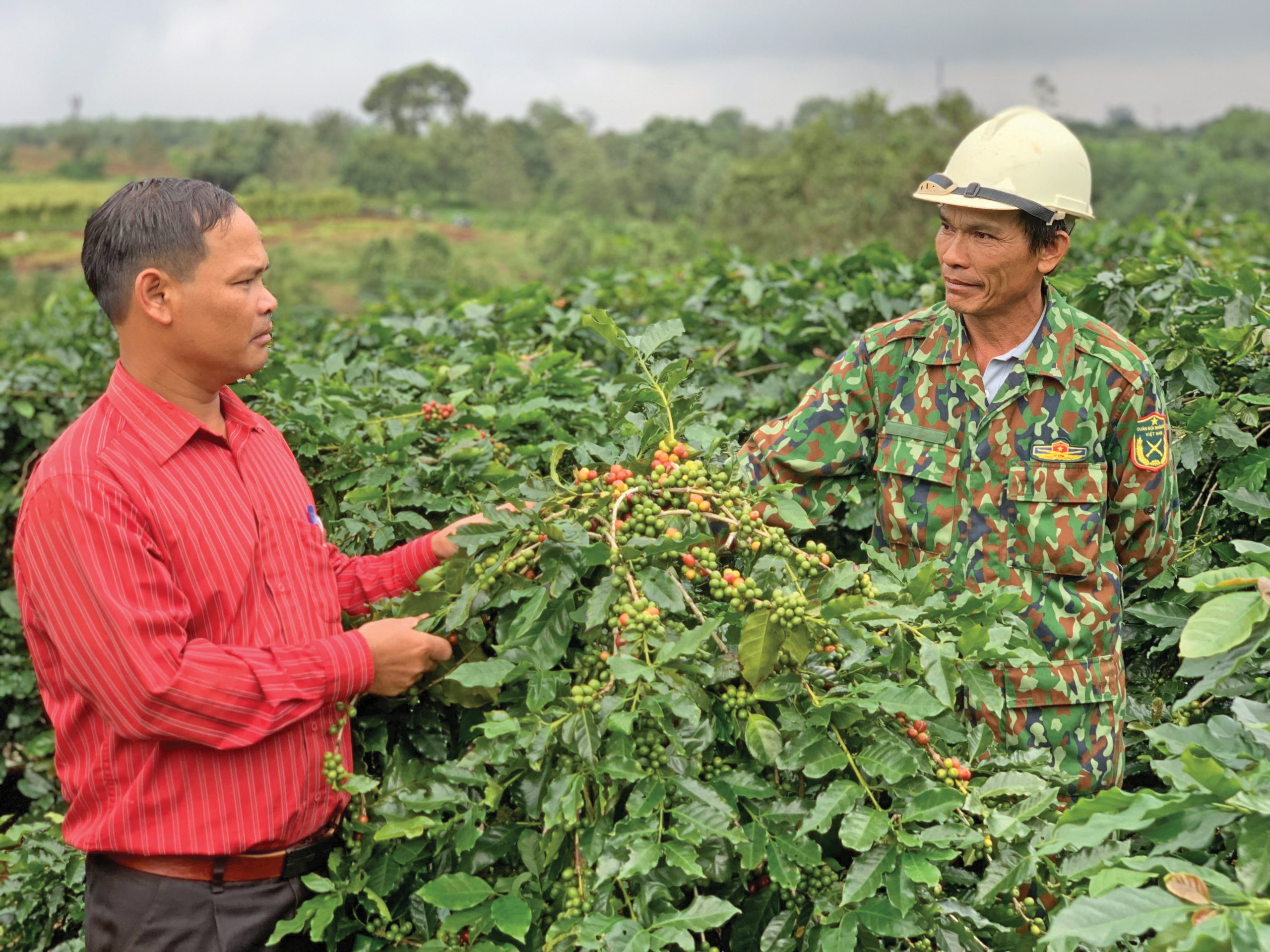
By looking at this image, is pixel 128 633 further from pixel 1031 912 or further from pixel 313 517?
pixel 1031 912

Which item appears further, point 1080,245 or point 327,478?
point 1080,245

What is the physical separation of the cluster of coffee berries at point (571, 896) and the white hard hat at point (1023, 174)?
1765 mm

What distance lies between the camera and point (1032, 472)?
277 cm

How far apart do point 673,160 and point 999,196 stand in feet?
303

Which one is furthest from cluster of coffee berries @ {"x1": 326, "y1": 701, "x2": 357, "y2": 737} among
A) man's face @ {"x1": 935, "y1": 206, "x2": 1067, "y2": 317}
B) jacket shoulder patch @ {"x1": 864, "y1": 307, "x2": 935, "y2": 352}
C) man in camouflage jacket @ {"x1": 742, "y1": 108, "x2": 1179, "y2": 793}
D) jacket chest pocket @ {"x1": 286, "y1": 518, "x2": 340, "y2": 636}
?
man's face @ {"x1": 935, "y1": 206, "x2": 1067, "y2": 317}

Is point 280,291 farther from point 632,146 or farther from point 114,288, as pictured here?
point 632,146

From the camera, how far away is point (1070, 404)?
109 inches

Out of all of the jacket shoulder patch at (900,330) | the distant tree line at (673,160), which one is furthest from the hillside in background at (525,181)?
the jacket shoulder patch at (900,330)

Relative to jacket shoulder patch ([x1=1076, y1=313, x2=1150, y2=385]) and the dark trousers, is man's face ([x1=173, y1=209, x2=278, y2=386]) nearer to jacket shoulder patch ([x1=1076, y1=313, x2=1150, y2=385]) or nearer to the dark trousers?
the dark trousers

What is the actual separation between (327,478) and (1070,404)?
2.02 metres

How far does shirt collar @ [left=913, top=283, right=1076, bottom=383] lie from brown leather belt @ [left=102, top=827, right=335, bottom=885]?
1.90 meters

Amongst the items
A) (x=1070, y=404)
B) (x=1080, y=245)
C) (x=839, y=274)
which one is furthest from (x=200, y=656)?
(x=1080, y=245)

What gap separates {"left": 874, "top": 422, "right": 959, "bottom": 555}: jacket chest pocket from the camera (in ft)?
9.39

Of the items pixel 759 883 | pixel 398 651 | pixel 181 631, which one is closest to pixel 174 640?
pixel 181 631
